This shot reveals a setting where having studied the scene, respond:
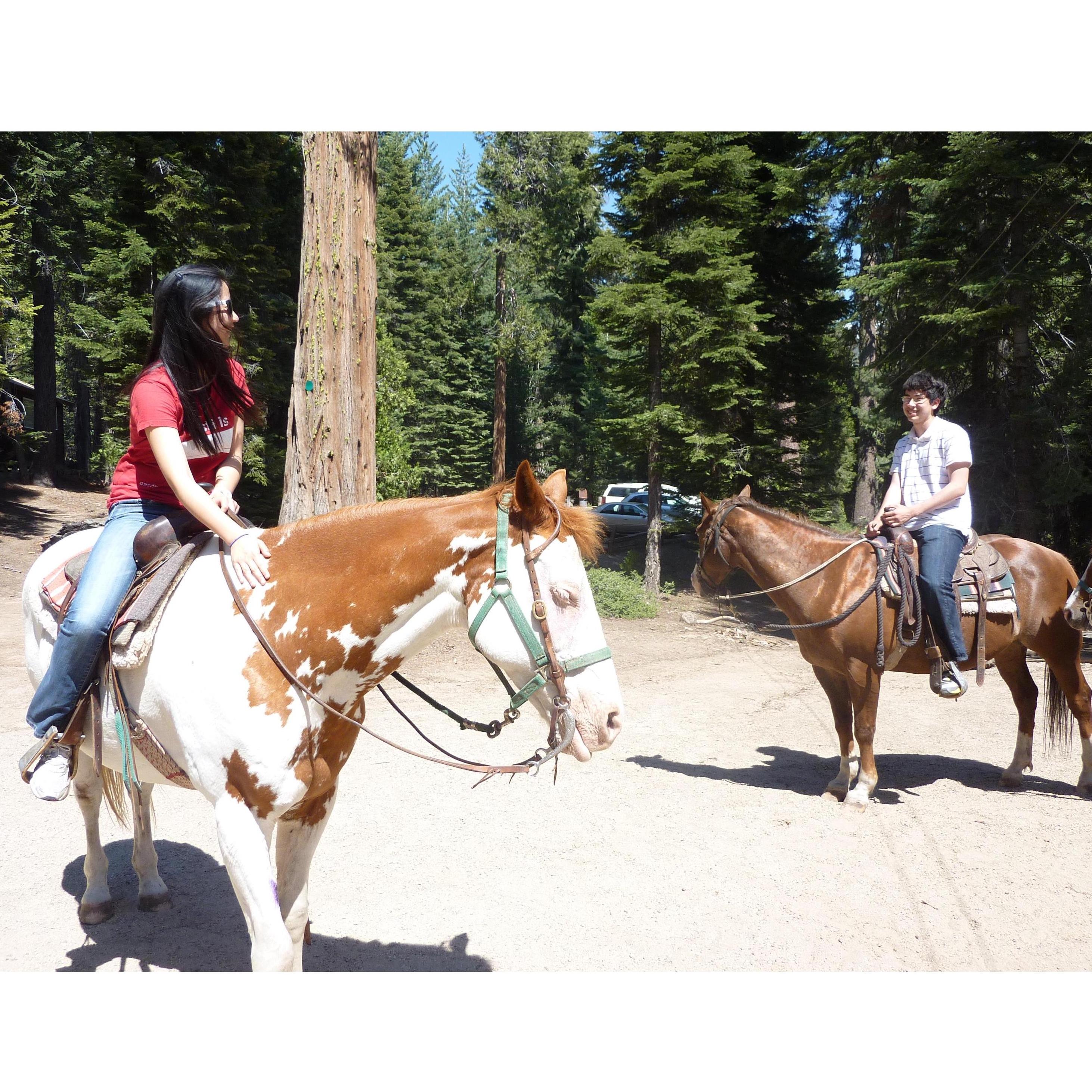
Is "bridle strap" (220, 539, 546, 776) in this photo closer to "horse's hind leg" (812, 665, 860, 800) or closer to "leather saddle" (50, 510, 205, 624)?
"leather saddle" (50, 510, 205, 624)

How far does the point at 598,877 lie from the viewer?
13.1ft

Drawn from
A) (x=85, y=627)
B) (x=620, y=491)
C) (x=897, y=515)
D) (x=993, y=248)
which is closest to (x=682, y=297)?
(x=993, y=248)

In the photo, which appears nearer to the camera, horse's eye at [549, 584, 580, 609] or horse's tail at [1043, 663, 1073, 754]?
horse's eye at [549, 584, 580, 609]

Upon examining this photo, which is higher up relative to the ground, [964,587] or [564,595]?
[564,595]

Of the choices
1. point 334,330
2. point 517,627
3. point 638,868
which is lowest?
point 638,868

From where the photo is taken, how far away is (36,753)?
103 inches

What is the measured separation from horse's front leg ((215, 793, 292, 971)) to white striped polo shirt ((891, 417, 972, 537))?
4.52 metres

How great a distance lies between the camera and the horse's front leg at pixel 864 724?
205 inches

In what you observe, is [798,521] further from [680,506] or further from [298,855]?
[680,506]

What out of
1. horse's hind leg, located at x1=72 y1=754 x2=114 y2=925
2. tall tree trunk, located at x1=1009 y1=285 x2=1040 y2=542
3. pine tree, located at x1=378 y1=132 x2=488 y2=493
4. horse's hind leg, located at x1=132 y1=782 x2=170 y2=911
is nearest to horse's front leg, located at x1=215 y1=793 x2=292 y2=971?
horse's hind leg, located at x1=132 y1=782 x2=170 y2=911

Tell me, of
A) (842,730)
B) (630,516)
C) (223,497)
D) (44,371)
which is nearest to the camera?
(223,497)

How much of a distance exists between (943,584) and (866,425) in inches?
412

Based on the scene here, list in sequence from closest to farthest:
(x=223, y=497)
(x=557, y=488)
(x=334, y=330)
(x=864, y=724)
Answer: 1. (x=557, y=488)
2. (x=223, y=497)
3. (x=864, y=724)
4. (x=334, y=330)

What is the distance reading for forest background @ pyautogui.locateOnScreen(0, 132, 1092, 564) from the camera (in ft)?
35.3
